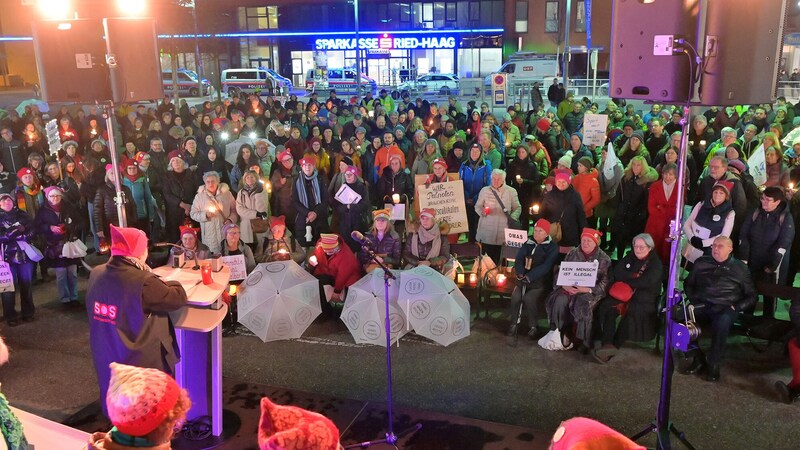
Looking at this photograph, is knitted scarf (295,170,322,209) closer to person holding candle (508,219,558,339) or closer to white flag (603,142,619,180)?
person holding candle (508,219,558,339)

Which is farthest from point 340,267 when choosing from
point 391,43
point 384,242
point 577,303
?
Answer: point 391,43

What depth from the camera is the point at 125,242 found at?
14.6 ft

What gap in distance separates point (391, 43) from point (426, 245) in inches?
1613

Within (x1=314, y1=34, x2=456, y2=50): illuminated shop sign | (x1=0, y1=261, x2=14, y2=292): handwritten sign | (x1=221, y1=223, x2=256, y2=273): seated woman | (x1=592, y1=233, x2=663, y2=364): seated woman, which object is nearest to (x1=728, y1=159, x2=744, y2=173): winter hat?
(x1=592, y1=233, x2=663, y2=364): seated woman

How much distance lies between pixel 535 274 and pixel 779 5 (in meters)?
3.77

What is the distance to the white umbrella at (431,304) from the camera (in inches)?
264

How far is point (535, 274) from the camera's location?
7078mm

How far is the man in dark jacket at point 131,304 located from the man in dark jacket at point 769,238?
231 inches

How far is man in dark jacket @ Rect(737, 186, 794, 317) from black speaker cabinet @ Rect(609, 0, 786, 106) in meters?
3.10

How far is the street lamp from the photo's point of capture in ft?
21.0

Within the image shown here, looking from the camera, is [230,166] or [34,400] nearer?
[34,400]

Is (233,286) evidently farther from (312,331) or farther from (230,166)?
(230,166)

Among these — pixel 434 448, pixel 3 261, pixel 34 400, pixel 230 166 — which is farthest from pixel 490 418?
pixel 230 166

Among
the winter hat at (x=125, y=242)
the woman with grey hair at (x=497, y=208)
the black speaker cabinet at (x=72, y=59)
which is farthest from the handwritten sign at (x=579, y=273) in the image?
the black speaker cabinet at (x=72, y=59)
